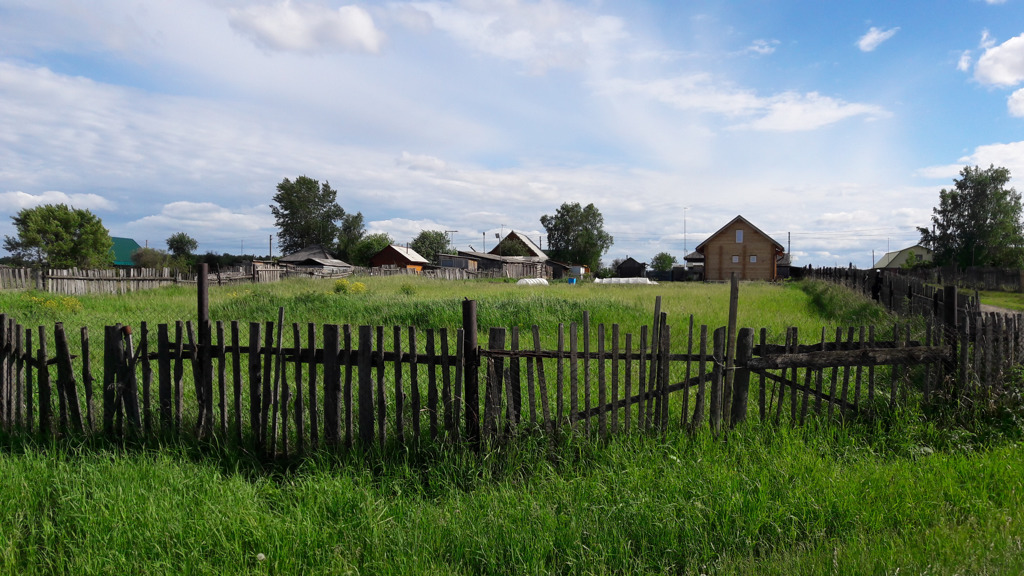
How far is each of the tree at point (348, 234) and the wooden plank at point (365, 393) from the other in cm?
8223

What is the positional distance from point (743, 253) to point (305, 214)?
2401 inches

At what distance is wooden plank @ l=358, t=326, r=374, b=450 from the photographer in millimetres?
4953

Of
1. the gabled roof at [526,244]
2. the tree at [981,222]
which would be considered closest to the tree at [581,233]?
the gabled roof at [526,244]

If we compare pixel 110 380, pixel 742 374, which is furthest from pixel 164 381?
pixel 742 374

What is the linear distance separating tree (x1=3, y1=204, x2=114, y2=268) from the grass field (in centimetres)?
6202

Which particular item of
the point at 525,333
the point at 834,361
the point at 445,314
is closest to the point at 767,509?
the point at 834,361

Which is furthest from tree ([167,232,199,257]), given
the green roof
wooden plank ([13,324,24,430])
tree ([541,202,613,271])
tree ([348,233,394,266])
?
wooden plank ([13,324,24,430])

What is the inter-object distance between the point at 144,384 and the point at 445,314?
27.3 feet

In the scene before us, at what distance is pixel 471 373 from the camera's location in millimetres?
4930

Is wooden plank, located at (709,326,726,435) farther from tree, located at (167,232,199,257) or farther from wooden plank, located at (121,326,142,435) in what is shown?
tree, located at (167,232,199,257)

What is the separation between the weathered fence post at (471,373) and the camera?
4.91m

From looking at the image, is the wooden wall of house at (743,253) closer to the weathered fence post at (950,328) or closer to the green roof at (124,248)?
the weathered fence post at (950,328)

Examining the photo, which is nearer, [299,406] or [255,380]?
[299,406]

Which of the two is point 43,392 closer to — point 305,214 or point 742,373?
point 742,373
